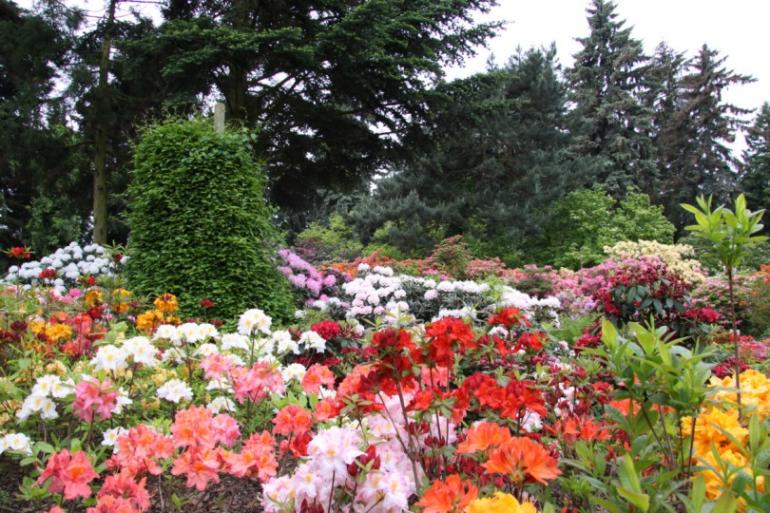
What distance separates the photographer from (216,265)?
5730mm

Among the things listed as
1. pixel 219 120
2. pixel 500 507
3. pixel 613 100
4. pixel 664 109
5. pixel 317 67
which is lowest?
pixel 500 507

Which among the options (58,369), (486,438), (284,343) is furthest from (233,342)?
(486,438)

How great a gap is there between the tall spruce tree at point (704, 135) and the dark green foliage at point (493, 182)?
10269 millimetres

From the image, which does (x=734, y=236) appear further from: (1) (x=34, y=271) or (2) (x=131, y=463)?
(1) (x=34, y=271)

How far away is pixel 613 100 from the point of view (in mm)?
24031

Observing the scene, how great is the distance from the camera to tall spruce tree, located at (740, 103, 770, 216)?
75.5ft

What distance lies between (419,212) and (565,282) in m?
6.25

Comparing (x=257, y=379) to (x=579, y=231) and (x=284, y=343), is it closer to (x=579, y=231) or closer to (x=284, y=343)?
(x=284, y=343)

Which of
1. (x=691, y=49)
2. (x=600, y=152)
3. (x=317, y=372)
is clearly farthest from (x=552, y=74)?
(x=317, y=372)

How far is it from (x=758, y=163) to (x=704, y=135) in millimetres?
2457

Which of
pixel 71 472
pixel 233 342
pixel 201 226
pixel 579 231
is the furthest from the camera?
pixel 579 231

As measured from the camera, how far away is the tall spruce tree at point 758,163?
23.0 metres

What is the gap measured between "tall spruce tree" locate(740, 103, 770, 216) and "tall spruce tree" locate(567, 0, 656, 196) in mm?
3996

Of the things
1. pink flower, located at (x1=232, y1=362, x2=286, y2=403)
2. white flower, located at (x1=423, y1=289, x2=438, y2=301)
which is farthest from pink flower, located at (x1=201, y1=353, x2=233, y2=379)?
white flower, located at (x1=423, y1=289, x2=438, y2=301)
